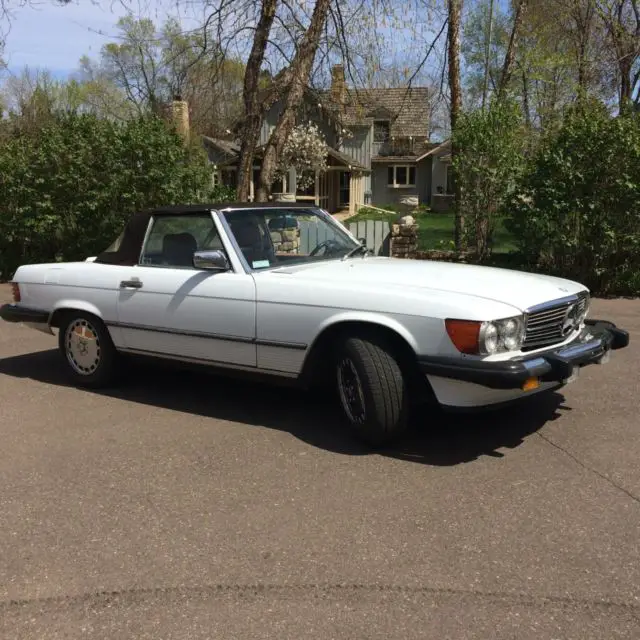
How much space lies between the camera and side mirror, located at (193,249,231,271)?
15.9 ft

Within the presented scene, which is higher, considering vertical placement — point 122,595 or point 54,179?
point 54,179

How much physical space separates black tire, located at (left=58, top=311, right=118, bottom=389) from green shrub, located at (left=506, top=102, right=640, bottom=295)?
727 centimetres

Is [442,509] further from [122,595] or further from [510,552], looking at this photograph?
[122,595]

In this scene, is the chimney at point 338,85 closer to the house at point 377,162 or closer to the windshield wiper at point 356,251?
the windshield wiper at point 356,251

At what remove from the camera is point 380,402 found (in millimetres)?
4133

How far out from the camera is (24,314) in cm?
614

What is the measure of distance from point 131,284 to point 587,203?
24.3 feet

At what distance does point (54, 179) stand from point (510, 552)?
11197 millimetres

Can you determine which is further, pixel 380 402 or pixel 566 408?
pixel 566 408

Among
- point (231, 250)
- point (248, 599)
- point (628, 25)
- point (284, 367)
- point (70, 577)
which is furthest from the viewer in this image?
point (628, 25)

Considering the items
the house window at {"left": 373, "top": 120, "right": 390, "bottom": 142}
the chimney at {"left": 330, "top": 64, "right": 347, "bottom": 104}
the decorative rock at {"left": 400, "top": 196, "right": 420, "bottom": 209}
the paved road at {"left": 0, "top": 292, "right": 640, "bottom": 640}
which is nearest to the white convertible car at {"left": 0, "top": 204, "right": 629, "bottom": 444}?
the paved road at {"left": 0, "top": 292, "right": 640, "bottom": 640}

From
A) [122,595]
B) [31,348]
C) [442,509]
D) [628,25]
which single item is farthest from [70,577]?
[628,25]

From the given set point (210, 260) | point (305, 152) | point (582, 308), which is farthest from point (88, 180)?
point (305, 152)

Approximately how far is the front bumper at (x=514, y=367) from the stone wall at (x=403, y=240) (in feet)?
28.7
